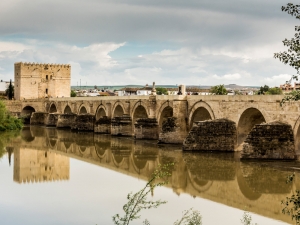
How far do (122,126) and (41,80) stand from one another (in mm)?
21444

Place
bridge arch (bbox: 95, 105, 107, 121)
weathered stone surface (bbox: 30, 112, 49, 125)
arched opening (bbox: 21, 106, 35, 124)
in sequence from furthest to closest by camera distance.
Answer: arched opening (bbox: 21, 106, 35, 124) → weathered stone surface (bbox: 30, 112, 49, 125) → bridge arch (bbox: 95, 105, 107, 121)

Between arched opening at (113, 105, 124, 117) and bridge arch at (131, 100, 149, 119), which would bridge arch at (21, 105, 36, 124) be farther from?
bridge arch at (131, 100, 149, 119)

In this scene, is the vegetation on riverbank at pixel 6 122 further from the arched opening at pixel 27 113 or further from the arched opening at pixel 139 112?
the arched opening at pixel 139 112

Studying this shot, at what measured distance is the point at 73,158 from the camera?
21469 millimetres

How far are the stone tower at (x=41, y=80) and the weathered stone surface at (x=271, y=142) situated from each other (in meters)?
34.6

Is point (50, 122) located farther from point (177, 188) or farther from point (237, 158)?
point (177, 188)

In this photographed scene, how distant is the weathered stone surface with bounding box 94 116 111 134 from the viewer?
1284 inches

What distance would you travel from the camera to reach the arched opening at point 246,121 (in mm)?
20231

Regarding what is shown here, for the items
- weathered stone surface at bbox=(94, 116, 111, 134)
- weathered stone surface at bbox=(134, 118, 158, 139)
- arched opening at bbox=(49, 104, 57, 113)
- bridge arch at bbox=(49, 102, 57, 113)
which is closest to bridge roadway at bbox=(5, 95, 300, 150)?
weathered stone surface at bbox=(134, 118, 158, 139)

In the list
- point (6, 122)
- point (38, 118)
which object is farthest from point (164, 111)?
point (38, 118)

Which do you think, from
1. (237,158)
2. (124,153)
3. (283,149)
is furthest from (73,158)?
(283,149)

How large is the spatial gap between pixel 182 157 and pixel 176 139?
173 inches

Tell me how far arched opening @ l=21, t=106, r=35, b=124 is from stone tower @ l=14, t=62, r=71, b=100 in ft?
3.97

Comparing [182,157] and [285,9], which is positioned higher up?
[285,9]
